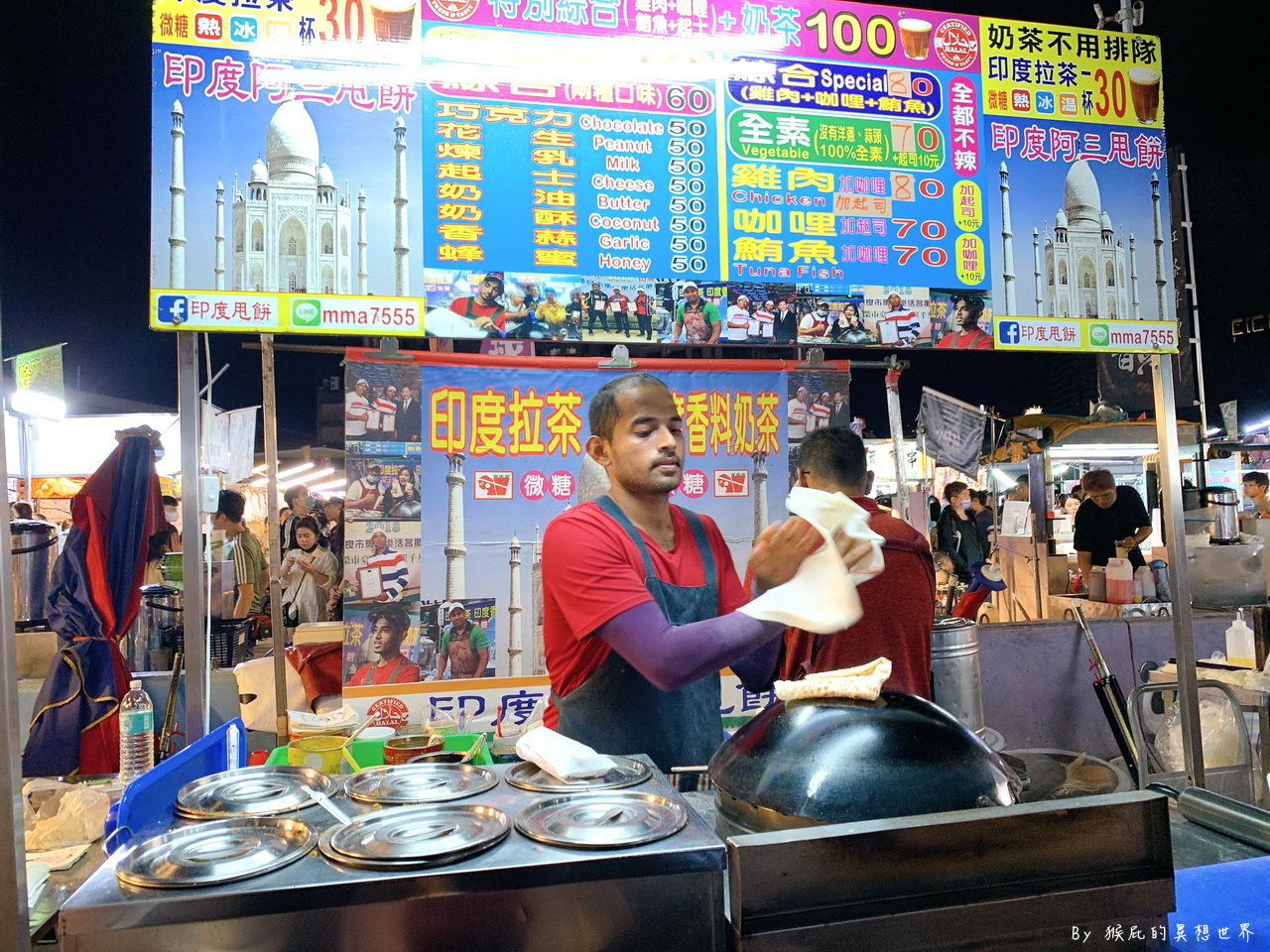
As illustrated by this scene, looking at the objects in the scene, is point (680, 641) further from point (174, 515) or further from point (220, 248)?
point (174, 515)

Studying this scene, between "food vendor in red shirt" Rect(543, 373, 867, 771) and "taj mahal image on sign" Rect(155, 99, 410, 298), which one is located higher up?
"taj mahal image on sign" Rect(155, 99, 410, 298)

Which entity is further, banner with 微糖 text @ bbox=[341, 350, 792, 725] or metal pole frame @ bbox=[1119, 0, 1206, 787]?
banner with 微糖 text @ bbox=[341, 350, 792, 725]

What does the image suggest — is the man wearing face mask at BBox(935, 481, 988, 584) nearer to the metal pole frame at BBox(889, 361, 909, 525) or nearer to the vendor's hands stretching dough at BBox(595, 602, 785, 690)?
the metal pole frame at BBox(889, 361, 909, 525)

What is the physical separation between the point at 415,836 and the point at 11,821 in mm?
790

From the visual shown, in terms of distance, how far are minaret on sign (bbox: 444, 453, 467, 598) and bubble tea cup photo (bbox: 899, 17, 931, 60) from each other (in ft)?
8.31

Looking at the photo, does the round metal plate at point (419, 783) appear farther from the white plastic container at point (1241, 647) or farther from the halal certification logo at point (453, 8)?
the white plastic container at point (1241, 647)

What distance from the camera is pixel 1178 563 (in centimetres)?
307

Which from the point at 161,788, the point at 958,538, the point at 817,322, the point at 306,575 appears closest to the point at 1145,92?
the point at 817,322

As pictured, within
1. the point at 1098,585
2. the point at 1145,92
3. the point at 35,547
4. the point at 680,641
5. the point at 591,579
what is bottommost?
the point at 1098,585

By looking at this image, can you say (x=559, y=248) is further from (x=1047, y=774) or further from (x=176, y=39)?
(x=1047, y=774)

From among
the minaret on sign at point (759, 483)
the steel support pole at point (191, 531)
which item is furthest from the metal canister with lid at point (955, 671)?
the steel support pole at point (191, 531)

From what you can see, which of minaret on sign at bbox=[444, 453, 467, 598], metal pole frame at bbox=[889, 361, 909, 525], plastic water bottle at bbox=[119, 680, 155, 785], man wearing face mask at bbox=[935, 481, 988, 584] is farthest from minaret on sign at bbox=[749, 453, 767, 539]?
man wearing face mask at bbox=[935, 481, 988, 584]

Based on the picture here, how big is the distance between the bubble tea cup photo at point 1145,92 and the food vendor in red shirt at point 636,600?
2.22m

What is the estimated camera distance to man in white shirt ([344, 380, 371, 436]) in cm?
379
